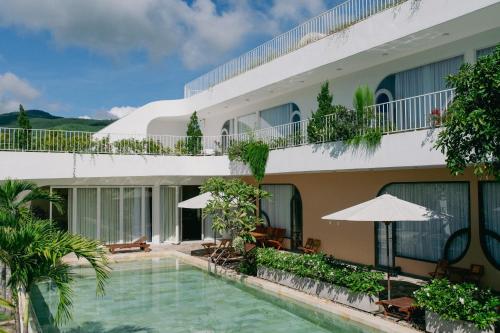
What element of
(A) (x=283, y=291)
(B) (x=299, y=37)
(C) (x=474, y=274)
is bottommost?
(A) (x=283, y=291)

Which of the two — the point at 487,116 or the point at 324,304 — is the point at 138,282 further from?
the point at 487,116

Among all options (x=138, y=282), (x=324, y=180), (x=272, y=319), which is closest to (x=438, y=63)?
(x=324, y=180)

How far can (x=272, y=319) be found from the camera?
1105 centimetres

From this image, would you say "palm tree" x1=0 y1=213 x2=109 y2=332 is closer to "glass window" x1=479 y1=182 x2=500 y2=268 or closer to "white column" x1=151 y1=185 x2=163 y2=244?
"glass window" x1=479 y1=182 x2=500 y2=268

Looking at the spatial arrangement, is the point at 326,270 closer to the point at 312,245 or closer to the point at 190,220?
the point at 312,245

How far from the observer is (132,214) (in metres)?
23.2

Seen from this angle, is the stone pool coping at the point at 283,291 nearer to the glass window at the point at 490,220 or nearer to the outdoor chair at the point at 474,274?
the outdoor chair at the point at 474,274

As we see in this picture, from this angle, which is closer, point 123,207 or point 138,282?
point 138,282

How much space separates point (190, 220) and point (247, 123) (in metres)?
5.91

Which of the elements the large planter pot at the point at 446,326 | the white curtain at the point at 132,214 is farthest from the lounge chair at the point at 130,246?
the large planter pot at the point at 446,326

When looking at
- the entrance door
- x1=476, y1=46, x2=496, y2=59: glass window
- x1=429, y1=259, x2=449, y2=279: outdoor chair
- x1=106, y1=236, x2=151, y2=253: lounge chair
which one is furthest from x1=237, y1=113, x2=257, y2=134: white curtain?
x1=429, y1=259, x2=449, y2=279: outdoor chair

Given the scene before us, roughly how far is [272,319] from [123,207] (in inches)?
544

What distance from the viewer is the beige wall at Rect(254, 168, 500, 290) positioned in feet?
42.7

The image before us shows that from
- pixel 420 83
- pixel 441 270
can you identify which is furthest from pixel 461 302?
pixel 420 83
